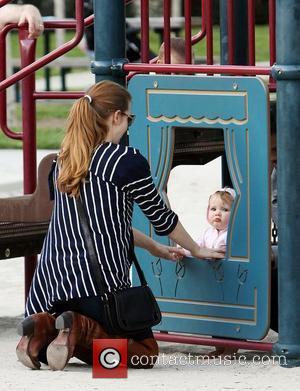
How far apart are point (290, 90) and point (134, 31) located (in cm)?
1242

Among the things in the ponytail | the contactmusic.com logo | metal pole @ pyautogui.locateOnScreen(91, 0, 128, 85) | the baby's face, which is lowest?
the contactmusic.com logo

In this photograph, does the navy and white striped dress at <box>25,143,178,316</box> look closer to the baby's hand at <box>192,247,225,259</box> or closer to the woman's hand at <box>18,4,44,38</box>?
the baby's hand at <box>192,247,225,259</box>

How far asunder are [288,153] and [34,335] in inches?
45.2

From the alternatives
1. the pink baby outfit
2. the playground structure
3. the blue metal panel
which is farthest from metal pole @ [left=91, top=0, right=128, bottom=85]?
the pink baby outfit

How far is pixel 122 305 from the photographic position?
5125 mm

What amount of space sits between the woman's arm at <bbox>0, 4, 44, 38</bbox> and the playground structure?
884 millimetres

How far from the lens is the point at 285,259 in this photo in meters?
5.06

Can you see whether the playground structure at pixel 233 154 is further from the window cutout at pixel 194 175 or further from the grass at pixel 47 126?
the grass at pixel 47 126

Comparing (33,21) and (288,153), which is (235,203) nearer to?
(288,153)

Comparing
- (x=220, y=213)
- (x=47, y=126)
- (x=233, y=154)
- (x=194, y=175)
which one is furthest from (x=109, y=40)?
(x=47, y=126)

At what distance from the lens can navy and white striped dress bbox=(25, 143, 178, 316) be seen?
513 centimetres

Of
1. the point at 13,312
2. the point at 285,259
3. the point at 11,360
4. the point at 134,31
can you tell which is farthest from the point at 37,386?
the point at 134,31

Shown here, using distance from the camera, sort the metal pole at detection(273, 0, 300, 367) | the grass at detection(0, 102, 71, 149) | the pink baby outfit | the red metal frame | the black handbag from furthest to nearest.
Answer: the grass at detection(0, 102, 71, 149) → the pink baby outfit → the red metal frame → the black handbag → the metal pole at detection(273, 0, 300, 367)

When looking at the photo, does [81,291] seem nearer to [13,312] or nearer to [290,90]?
[290,90]
